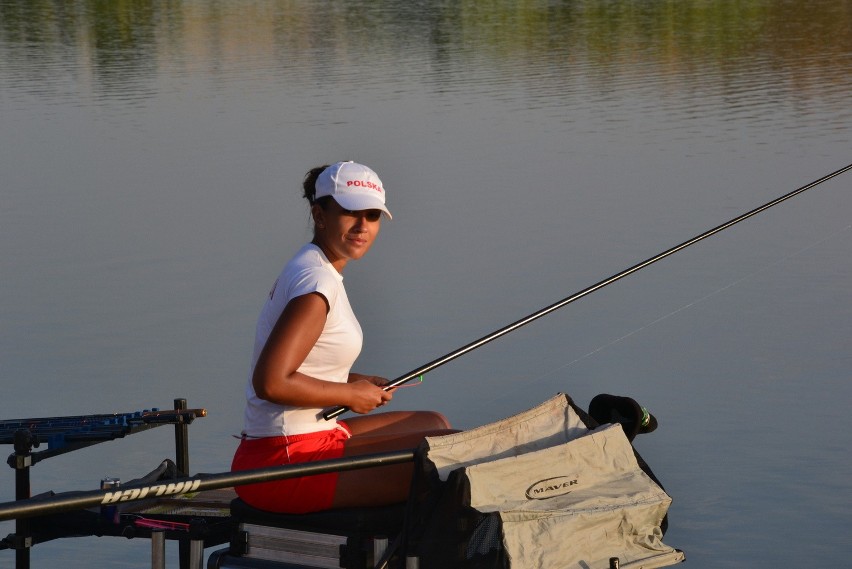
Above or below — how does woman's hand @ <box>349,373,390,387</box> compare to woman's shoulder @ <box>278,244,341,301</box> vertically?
below

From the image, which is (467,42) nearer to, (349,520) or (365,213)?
(365,213)

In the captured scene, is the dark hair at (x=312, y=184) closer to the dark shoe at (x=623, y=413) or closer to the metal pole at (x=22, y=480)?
the dark shoe at (x=623, y=413)

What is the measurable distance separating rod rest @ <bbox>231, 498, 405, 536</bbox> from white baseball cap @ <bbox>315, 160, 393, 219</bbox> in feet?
1.96

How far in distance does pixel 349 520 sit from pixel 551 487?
41 cm

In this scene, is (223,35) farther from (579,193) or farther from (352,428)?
(352,428)

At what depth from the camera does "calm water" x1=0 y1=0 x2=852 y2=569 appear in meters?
5.35

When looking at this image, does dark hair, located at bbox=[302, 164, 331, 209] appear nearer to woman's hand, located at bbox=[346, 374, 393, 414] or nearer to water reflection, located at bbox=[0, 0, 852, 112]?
woman's hand, located at bbox=[346, 374, 393, 414]

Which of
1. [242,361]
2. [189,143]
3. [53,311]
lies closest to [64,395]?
[242,361]

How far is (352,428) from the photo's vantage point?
328cm

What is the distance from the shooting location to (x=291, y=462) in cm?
301

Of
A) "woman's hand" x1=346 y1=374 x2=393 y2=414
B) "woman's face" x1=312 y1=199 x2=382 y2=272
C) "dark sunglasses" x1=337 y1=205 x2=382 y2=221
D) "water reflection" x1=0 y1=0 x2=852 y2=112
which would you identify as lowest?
"woman's hand" x1=346 y1=374 x2=393 y2=414

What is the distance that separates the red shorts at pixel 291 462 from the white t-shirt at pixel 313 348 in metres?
0.02

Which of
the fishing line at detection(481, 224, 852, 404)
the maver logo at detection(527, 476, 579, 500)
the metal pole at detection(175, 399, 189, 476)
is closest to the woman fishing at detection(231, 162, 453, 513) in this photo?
the maver logo at detection(527, 476, 579, 500)

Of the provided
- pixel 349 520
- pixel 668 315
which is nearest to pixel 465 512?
pixel 349 520
